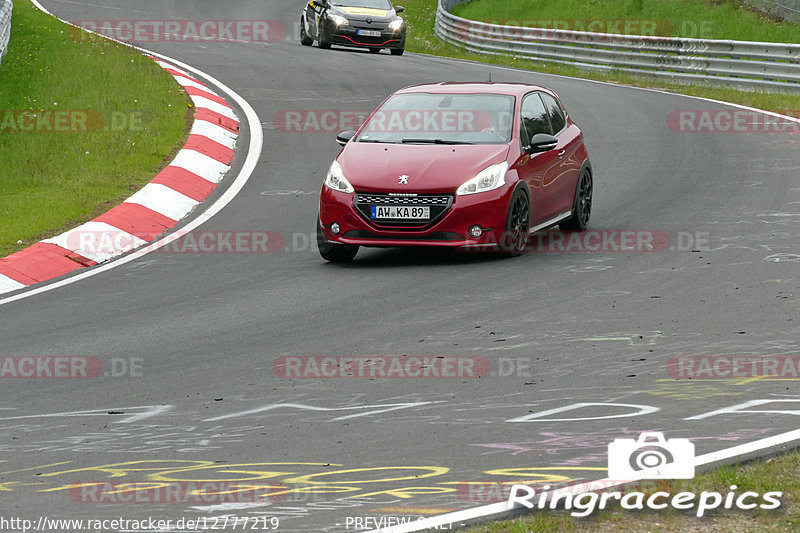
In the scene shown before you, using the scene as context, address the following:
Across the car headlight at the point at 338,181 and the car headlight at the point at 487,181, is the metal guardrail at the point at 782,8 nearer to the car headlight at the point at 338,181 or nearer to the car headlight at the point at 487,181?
the car headlight at the point at 487,181

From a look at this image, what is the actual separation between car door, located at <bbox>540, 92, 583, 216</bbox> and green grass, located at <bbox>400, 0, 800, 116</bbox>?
8624 millimetres

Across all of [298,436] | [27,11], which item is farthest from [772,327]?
[27,11]

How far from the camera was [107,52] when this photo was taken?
74.8 ft

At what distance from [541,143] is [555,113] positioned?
1.51m

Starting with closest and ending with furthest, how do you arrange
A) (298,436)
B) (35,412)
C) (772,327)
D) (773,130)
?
(298,436)
(35,412)
(772,327)
(773,130)

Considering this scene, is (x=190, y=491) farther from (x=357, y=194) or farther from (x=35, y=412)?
(x=357, y=194)

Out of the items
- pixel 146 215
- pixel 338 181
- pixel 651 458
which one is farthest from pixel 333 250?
pixel 651 458

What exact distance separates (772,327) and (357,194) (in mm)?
4198

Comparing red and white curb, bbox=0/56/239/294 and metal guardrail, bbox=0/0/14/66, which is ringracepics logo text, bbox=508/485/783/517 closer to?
red and white curb, bbox=0/56/239/294

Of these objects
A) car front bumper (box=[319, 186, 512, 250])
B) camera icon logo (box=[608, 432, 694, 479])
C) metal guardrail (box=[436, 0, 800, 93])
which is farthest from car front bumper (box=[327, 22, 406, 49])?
camera icon logo (box=[608, 432, 694, 479])

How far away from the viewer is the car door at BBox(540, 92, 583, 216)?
1263 centimetres

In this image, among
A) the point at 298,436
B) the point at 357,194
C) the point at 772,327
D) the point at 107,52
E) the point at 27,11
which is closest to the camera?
the point at 298,436

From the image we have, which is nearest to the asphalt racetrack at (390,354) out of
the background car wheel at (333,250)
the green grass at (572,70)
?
the background car wheel at (333,250)

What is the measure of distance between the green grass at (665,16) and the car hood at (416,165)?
22.2 meters
